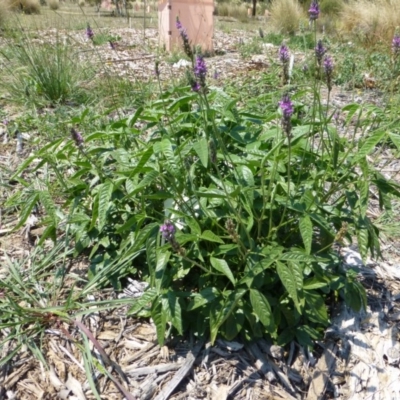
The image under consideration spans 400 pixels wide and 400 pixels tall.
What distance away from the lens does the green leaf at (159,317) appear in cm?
140

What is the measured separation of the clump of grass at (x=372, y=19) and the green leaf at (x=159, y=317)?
499cm

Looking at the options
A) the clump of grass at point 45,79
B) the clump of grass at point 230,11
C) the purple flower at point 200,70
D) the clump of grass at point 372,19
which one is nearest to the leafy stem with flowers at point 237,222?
the purple flower at point 200,70

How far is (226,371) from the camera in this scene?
5.11ft

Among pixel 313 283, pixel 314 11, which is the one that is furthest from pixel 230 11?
pixel 313 283

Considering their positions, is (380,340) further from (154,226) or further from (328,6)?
(328,6)

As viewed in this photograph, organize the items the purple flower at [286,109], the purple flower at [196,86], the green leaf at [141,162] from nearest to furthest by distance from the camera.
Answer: the purple flower at [286,109]
the purple flower at [196,86]
the green leaf at [141,162]

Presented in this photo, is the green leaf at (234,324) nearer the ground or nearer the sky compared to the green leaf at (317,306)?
nearer the ground

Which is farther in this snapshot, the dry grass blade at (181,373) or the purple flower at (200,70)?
the dry grass blade at (181,373)

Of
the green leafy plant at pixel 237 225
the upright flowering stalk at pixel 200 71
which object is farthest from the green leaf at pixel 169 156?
the upright flowering stalk at pixel 200 71

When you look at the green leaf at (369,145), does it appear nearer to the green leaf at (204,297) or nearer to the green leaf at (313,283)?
the green leaf at (313,283)

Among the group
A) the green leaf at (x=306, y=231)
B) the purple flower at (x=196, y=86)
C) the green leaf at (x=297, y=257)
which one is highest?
the purple flower at (x=196, y=86)

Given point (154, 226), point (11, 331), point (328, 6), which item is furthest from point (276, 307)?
point (328, 6)

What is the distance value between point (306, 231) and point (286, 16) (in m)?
9.78

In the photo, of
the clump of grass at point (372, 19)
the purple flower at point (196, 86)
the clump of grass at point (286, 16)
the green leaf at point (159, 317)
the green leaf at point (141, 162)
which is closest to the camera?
the purple flower at point (196, 86)
